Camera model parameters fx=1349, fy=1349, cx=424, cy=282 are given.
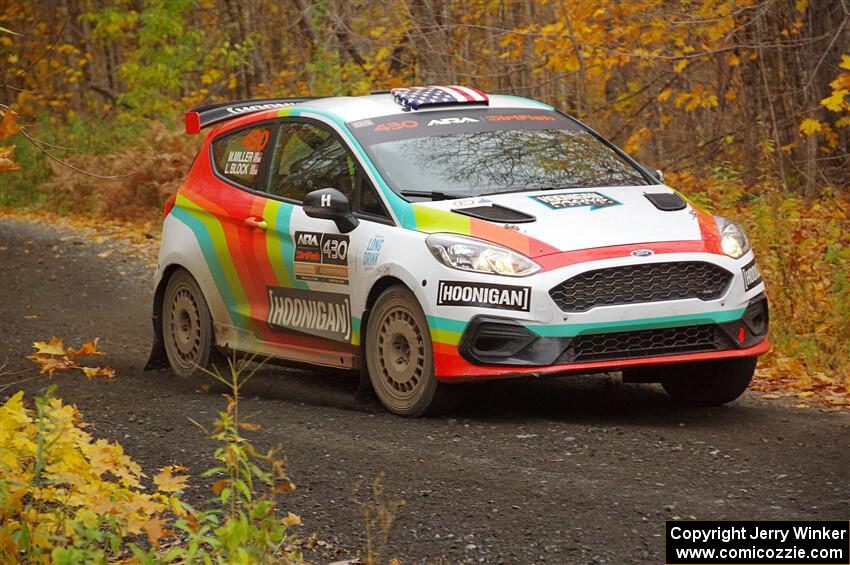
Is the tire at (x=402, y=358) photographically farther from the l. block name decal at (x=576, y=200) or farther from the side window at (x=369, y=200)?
the l. block name decal at (x=576, y=200)

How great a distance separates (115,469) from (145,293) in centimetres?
958

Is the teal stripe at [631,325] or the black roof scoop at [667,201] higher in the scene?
the black roof scoop at [667,201]

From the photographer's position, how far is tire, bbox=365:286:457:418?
7254 mm

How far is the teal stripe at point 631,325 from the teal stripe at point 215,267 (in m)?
2.78

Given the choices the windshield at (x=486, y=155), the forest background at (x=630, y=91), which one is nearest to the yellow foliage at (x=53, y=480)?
the windshield at (x=486, y=155)

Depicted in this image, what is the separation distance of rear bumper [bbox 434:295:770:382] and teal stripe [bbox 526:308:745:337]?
0.04 ft

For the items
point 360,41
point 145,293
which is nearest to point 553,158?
point 145,293

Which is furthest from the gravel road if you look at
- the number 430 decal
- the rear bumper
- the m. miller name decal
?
the number 430 decal

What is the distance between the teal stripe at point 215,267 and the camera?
9.05 metres

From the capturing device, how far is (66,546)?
4387mm

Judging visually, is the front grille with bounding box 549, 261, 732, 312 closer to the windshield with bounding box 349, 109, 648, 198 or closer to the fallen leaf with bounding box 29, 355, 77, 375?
the windshield with bounding box 349, 109, 648, 198

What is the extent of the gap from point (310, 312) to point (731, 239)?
101 inches

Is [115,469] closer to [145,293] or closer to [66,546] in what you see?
[66,546]

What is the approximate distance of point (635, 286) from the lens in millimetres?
6980
